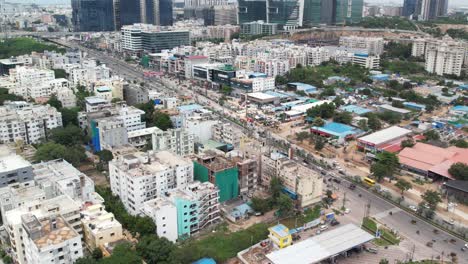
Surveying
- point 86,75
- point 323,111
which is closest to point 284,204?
point 323,111

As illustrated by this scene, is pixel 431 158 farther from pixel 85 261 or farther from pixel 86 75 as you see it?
pixel 86 75

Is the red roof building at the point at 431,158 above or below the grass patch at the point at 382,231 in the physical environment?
above

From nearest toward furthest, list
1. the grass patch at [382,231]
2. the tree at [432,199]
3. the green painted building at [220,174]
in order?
the grass patch at [382,231]
the tree at [432,199]
the green painted building at [220,174]

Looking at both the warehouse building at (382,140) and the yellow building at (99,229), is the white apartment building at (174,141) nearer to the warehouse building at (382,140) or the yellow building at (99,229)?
the yellow building at (99,229)

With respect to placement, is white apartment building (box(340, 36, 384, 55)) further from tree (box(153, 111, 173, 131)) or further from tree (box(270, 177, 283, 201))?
tree (box(270, 177, 283, 201))

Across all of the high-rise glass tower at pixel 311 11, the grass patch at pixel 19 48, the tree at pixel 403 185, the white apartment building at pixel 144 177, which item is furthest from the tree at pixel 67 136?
the high-rise glass tower at pixel 311 11
